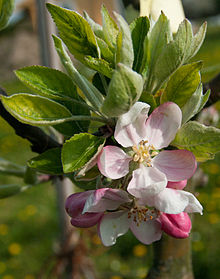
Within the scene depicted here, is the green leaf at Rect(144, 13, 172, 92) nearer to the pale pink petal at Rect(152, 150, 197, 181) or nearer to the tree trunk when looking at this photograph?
the pale pink petal at Rect(152, 150, 197, 181)

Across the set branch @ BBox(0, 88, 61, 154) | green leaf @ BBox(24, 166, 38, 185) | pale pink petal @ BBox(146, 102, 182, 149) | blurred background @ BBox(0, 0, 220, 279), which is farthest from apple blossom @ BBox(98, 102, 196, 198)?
blurred background @ BBox(0, 0, 220, 279)

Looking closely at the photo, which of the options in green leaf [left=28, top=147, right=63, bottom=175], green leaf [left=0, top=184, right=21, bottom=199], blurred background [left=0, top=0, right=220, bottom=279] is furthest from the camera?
blurred background [left=0, top=0, right=220, bottom=279]

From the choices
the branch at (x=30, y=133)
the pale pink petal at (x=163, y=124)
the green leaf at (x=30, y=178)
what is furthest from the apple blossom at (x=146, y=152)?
the green leaf at (x=30, y=178)

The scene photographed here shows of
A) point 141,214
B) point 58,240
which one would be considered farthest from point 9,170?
point 58,240

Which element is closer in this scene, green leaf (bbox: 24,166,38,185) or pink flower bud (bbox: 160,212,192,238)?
pink flower bud (bbox: 160,212,192,238)

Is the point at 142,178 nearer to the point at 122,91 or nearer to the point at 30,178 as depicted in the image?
the point at 122,91
